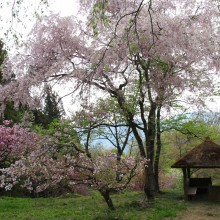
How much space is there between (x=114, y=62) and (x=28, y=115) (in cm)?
417

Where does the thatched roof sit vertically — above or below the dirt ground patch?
above

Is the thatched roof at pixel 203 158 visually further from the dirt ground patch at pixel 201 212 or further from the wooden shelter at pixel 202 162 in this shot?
A: the dirt ground patch at pixel 201 212

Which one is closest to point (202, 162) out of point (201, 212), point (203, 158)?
point (203, 158)

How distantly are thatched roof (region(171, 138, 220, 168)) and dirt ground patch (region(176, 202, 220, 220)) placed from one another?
71.6 inches

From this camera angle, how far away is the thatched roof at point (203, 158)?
1572 centimetres

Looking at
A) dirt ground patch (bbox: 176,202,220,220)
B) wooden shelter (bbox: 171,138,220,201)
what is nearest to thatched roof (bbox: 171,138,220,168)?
wooden shelter (bbox: 171,138,220,201)

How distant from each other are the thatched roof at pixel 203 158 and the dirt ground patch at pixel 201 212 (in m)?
1.82

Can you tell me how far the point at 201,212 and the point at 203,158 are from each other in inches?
155

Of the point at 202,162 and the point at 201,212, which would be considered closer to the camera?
the point at 201,212

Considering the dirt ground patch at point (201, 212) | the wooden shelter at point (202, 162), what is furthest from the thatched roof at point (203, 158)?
the dirt ground patch at point (201, 212)

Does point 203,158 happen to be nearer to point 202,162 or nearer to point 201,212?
point 202,162

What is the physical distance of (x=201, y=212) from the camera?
12.4 meters

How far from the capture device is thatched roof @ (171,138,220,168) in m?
15.7

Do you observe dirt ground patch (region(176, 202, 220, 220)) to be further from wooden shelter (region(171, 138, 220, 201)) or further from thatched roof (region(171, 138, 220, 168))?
thatched roof (region(171, 138, 220, 168))
